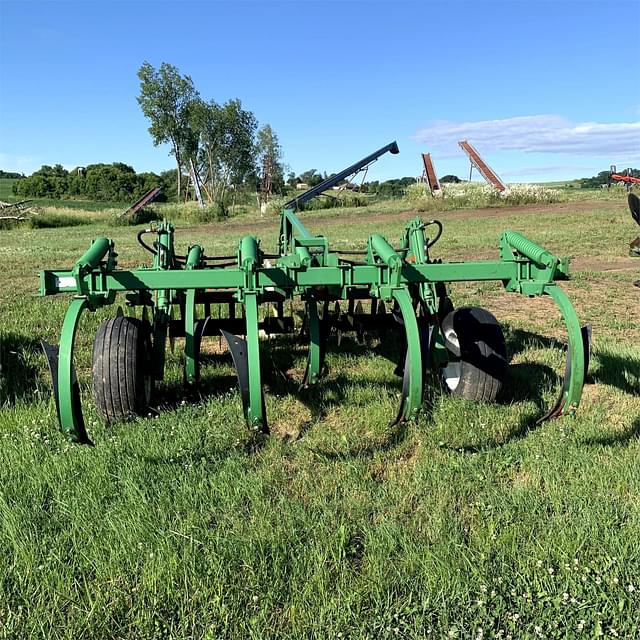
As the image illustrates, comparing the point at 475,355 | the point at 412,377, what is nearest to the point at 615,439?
the point at 475,355

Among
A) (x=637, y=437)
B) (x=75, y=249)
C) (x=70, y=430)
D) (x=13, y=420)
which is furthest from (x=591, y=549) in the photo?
(x=75, y=249)

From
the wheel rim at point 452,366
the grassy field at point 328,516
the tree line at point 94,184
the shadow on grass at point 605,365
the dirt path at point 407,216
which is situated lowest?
the grassy field at point 328,516

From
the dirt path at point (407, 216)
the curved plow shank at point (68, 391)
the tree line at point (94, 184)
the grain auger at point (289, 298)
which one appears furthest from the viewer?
the tree line at point (94, 184)

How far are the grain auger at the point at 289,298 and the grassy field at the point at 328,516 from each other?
0.95 feet

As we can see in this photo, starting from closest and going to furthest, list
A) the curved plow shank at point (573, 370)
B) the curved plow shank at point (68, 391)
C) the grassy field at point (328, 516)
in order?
1. the grassy field at point (328, 516)
2. the curved plow shank at point (68, 391)
3. the curved plow shank at point (573, 370)

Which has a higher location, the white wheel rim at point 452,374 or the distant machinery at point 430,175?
the distant machinery at point 430,175

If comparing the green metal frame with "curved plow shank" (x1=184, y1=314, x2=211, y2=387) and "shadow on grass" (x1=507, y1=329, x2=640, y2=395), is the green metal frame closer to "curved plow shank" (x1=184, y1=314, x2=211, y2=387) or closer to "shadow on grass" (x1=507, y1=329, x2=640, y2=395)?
"curved plow shank" (x1=184, y1=314, x2=211, y2=387)

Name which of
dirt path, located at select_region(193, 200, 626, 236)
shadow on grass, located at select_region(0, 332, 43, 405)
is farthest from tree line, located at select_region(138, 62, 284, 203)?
shadow on grass, located at select_region(0, 332, 43, 405)

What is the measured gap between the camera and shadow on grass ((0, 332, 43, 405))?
171 inches

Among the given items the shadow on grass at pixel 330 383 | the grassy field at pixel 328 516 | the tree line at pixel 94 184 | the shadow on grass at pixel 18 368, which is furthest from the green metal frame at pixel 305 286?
the tree line at pixel 94 184

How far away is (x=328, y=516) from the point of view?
2.74m

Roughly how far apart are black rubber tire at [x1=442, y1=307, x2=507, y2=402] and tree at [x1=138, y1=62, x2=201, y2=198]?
42.0 m

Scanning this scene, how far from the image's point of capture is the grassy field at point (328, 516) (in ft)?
7.13

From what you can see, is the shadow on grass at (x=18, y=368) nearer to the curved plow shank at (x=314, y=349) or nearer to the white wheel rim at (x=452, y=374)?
the curved plow shank at (x=314, y=349)
